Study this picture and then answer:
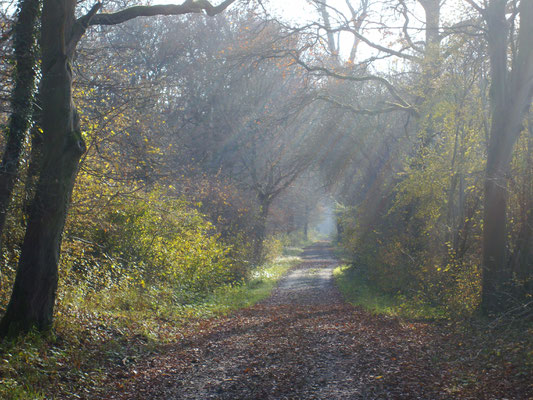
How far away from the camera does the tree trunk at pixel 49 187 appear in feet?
24.1

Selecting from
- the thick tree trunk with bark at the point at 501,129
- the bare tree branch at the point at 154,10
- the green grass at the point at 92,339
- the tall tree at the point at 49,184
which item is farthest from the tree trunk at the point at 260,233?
the tall tree at the point at 49,184

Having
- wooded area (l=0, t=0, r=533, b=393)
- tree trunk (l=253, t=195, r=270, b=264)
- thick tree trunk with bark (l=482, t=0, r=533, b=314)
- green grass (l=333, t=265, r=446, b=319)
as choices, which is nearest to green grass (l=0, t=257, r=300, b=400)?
wooded area (l=0, t=0, r=533, b=393)

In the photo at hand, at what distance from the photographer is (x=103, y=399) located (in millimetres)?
6070

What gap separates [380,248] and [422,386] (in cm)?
1392

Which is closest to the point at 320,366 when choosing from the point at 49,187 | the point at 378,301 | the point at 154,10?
the point at 49,187

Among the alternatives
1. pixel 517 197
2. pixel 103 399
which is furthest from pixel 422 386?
pixel 517 197

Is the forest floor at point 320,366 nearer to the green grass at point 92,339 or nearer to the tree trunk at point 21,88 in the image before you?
the green grass at point 92,339

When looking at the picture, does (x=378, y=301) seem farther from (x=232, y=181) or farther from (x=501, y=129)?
(x=232, y=181)

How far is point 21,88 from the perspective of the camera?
724cm

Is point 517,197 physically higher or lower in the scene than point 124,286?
higher

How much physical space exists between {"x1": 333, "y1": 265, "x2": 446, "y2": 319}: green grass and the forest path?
85cm

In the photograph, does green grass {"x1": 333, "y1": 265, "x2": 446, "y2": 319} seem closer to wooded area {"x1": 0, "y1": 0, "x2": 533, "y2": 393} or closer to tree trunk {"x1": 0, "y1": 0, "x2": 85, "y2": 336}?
wooded area {"x1": 0, "y1": 0, "x2": 533, "y2": 393}

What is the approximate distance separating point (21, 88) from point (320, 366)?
6.09m

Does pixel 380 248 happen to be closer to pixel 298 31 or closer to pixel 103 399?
pixel 298 31
